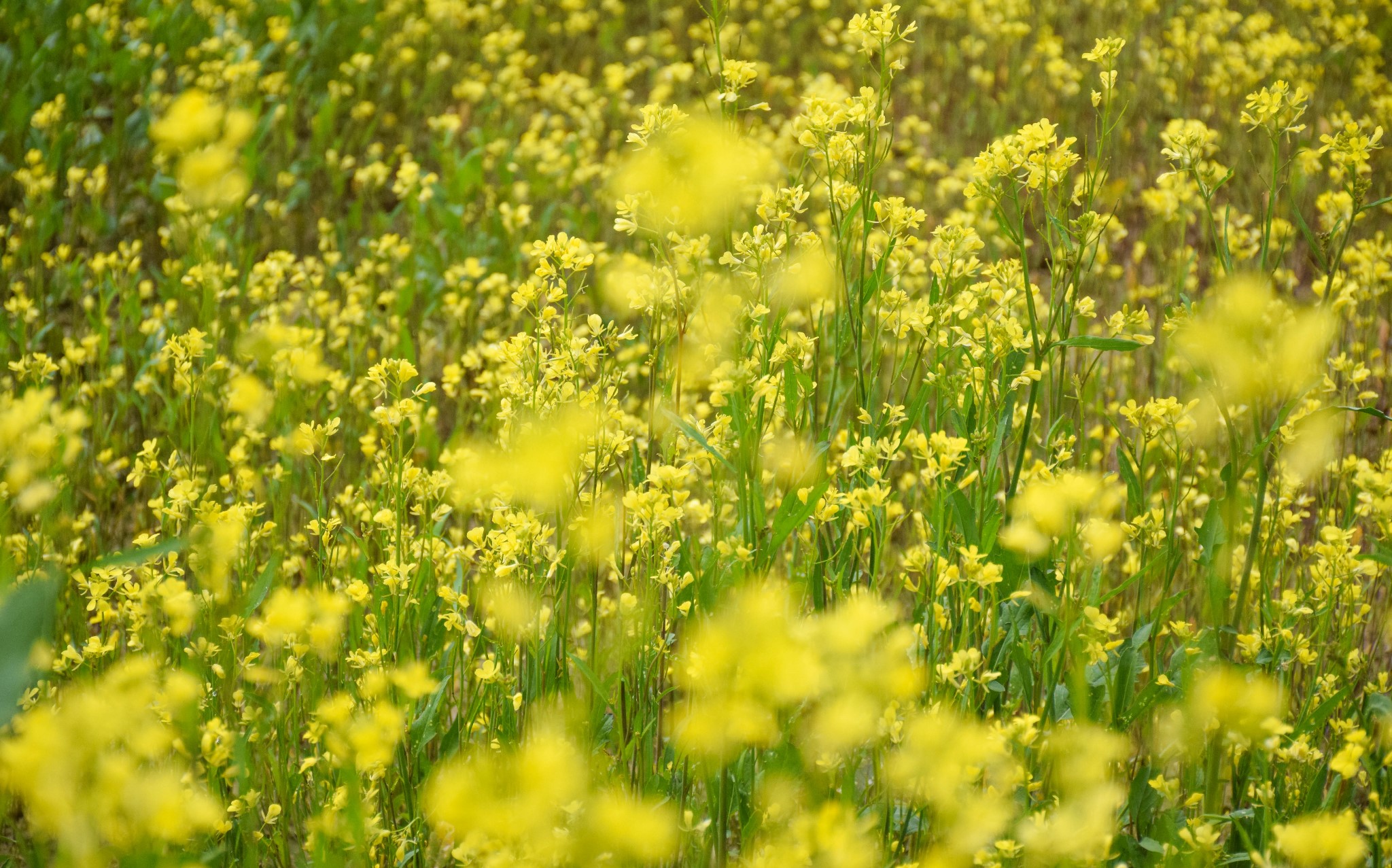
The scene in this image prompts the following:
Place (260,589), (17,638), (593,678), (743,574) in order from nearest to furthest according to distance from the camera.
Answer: (17,638) → (593,678) → (743,574) → (260,589)

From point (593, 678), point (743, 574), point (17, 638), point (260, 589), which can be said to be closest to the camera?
point (17, 638)

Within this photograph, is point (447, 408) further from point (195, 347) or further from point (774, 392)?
point (774, 392)

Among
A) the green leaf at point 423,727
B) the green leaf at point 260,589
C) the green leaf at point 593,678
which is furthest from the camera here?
the green leaf at point 260,589

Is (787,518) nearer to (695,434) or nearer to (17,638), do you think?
(695,434)

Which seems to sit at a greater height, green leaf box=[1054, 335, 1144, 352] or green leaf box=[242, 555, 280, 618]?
→ green leaf box=[1054, 335, 1144, 352]

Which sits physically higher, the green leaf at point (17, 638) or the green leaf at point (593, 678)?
the green leaf at point (593, 678)

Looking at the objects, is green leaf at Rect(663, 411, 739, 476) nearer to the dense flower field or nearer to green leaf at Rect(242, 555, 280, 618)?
the dense flower field

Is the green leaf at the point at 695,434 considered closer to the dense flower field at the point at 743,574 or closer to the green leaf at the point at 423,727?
the dense flower field at the point at 743,574

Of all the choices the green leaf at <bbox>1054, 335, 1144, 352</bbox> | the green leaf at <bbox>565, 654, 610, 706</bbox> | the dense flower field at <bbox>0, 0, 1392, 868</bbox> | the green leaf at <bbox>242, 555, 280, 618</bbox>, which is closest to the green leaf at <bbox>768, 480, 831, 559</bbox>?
the dense flower field at <bbox>0, 0, 1392, 868</bbox>

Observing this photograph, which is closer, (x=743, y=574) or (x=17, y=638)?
(x=17, y=638)

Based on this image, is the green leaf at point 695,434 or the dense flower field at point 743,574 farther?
the green leaf at point 695,434

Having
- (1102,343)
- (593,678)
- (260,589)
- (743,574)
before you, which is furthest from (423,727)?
(1102,343)

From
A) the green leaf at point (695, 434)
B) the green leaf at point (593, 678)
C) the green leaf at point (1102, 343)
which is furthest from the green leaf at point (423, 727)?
the green leaf at point (1102, 343)

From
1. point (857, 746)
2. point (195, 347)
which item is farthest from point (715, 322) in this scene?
point (195, 347)
